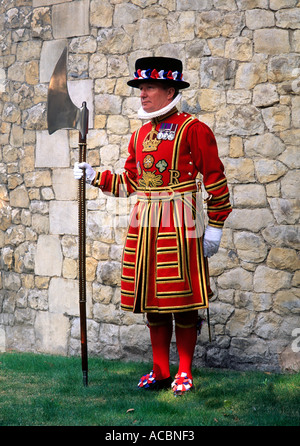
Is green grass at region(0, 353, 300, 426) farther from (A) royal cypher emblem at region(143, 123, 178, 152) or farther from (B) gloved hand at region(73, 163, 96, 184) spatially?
(A) royal cypher emblem at region(143, 123, 178, 152)

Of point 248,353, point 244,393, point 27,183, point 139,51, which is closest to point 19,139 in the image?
point 27,183

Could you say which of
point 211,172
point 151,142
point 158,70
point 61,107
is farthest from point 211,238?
point 61,107

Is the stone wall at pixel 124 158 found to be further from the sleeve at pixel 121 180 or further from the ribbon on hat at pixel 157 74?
the ribbon on hat at pixel 157 74

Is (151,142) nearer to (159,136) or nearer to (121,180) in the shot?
(159,136)

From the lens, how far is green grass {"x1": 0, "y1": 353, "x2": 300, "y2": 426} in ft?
11.2

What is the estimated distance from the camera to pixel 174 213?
3756 millimetres

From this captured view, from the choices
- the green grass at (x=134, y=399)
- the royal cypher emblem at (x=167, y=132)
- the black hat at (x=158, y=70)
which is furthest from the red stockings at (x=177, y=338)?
the black hat at (x=158, y=70)

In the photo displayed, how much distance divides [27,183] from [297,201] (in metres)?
2.31

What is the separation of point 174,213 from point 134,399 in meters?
1.07

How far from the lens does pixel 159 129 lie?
379 centimetres

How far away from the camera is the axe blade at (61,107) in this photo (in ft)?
13.1

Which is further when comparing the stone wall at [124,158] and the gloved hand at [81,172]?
the stone wall at [124,158]

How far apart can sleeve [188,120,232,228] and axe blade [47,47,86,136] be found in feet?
2.32

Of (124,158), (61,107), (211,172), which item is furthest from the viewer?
(124,158)
